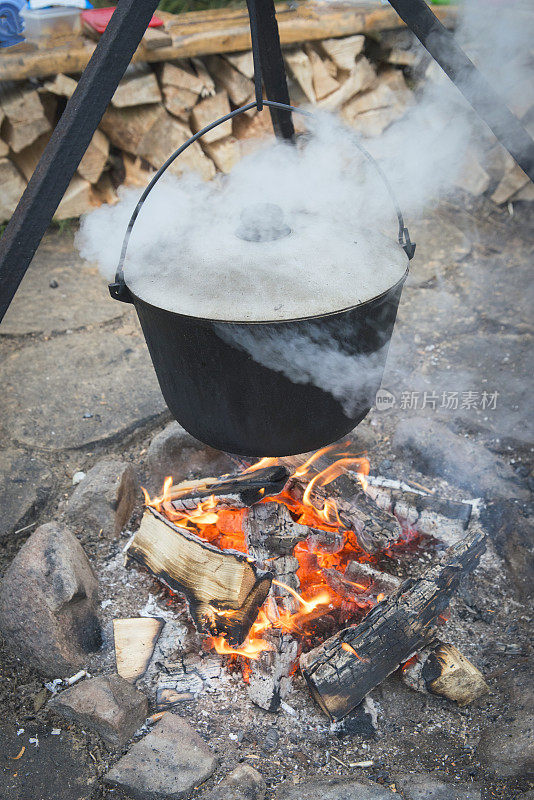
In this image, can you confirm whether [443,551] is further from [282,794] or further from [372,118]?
[372,118]

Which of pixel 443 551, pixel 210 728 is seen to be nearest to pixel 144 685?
pixel 210 728

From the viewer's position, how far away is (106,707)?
1607 millimetres

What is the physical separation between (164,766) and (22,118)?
3733mm

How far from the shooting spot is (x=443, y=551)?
7.07 feet

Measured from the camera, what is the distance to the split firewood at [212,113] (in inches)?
156

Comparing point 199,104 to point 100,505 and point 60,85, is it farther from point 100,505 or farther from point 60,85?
point 100,505

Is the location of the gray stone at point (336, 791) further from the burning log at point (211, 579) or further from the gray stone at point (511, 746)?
the burning log at point (211, 579)

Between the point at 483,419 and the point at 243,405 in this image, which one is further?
the point at 483,419

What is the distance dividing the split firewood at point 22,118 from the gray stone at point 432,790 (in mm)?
3974

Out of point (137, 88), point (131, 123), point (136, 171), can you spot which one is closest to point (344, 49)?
point (137, 88)

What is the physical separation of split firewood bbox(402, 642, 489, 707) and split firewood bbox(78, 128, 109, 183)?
362cm

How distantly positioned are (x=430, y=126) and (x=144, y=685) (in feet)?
13.3

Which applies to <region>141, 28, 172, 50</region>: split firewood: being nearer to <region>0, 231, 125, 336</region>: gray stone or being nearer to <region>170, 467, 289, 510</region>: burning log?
<region>0, 231, 125, 336</region>: gray stone

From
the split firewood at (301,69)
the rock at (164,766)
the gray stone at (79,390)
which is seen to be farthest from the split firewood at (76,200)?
the rock at (164,766)
